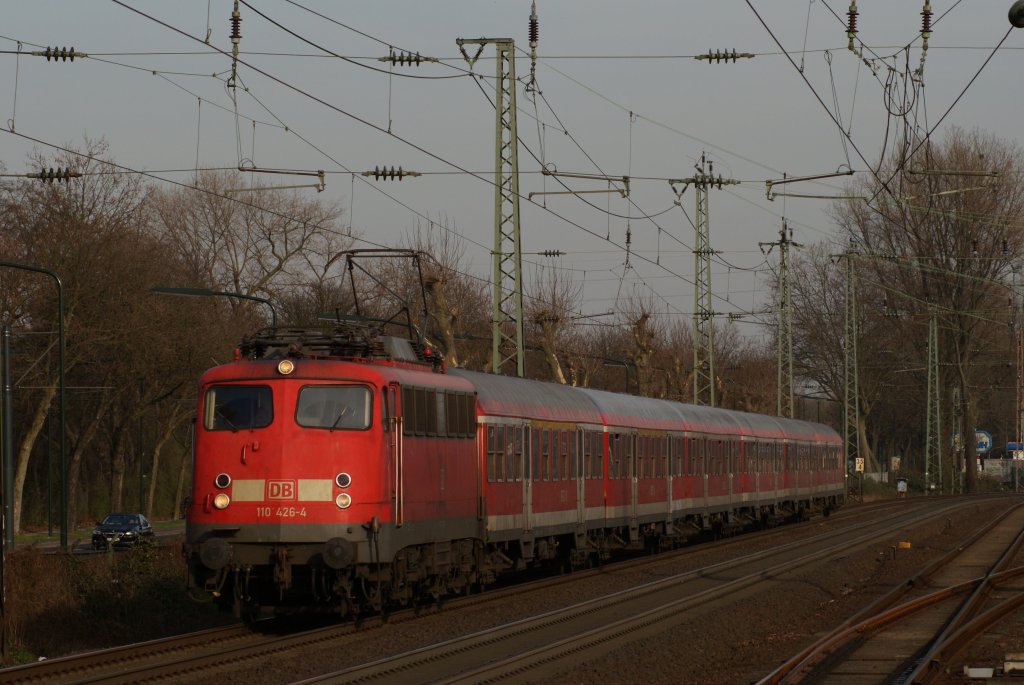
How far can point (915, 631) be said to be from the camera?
56.5 ft

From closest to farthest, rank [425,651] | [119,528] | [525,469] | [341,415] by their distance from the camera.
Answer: [425,651]
[341,415]
[525,469]
[119,528]

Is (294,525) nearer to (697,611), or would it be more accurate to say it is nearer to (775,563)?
(697,611)

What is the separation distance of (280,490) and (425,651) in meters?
2.53

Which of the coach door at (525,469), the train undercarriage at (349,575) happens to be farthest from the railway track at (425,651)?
the coach door at (525,469)

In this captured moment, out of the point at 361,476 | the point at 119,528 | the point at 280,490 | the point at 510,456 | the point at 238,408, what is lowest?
the point at 119,528

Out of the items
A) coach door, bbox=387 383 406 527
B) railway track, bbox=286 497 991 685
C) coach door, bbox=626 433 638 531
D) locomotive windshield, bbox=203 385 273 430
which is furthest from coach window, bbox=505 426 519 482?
coach door, bbox=626 433 638 531

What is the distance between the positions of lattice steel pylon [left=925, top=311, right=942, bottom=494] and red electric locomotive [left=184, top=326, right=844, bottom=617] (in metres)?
47.9

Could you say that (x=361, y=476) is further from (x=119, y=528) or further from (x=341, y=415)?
(x=119, y=528)

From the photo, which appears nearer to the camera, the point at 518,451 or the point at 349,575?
the point at 349,575

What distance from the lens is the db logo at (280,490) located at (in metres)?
16.4

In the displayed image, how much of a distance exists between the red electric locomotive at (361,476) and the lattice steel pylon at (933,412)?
1888 inches

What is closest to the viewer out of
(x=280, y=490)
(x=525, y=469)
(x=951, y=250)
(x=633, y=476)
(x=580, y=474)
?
(x=280, y=490)

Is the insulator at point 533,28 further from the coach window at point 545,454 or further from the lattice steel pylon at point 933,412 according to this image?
the lattice steel pylon at point 933,412

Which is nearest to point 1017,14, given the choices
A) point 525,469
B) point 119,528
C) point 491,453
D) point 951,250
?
point 491,453
